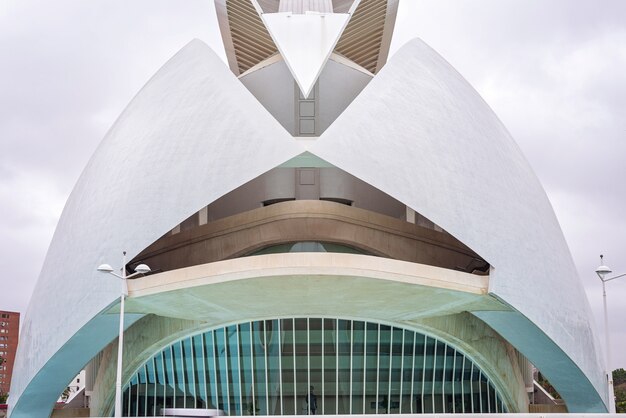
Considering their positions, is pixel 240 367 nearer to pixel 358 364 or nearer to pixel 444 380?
pixel 358 364

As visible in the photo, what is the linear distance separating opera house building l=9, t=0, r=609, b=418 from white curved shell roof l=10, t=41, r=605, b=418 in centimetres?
7

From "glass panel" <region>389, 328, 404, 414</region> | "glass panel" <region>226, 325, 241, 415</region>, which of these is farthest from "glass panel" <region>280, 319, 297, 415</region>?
"glass panel" <region>389, 328, 404, 414</region>

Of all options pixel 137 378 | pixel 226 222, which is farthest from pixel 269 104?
pixel 137 378

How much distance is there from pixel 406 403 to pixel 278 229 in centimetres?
717

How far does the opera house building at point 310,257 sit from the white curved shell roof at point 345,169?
66 mm

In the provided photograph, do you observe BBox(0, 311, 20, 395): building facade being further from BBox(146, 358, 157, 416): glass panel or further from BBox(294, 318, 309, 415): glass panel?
BBox(294, 318, 309, 415): glass panel

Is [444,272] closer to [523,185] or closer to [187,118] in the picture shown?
[523,185]

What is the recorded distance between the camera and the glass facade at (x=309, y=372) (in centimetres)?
2694

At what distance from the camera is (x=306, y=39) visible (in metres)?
28.3

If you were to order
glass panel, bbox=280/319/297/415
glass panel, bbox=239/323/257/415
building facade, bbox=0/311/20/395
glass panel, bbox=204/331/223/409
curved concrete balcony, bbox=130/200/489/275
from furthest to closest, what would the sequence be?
1. building facade, bbox=0/311/20/395
2. glass panel, bbox=204/331/223/409
3. glass panel, bbox=239/323/257/415
4. glass panel, bbox=280/319/297/415
5. curved concrete balcony, bbox=130/200/489/275

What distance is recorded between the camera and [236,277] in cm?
2100

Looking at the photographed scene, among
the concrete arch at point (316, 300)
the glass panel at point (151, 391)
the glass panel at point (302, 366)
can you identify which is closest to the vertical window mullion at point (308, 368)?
the glass panel at point (302, 366)

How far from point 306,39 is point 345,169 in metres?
8.37

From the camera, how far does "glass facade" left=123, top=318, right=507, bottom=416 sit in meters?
26.9
